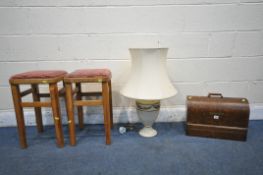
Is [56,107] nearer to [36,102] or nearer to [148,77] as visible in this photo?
[36,102]

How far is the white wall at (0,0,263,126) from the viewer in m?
1.52

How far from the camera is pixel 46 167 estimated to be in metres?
1.12

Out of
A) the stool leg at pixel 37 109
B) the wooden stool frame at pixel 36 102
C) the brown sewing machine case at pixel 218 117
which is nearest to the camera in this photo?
the wooden stool frame at pixel 36 102

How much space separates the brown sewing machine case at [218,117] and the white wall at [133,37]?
0.34 metres

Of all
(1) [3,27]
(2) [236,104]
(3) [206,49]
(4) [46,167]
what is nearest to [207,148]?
(2) [236,104]

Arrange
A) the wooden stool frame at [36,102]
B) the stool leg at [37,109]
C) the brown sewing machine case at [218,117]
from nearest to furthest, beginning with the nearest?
the wooden stool frame at [36,102], the brown sewing machine case at [218,117], the stool leg at [37,109]

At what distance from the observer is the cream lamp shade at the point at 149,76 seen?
124 centimetres

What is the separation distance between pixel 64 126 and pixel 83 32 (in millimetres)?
912

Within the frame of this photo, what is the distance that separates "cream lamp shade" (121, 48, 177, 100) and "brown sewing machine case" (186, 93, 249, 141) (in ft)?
0.98

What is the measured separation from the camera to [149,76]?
4.16 ft

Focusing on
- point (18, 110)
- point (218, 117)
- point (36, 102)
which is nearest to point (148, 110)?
point (218, 117)

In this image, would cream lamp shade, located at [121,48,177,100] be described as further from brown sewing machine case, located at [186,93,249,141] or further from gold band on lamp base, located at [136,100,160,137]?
brown sewing machine case, located at [186,93,249,141]

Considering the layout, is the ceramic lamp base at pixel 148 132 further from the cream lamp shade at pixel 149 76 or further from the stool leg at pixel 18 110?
the stool leg at pixel 18 110

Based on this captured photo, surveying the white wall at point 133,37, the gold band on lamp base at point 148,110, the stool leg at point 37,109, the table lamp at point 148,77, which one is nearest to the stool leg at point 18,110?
the stool leg at point 37,109
